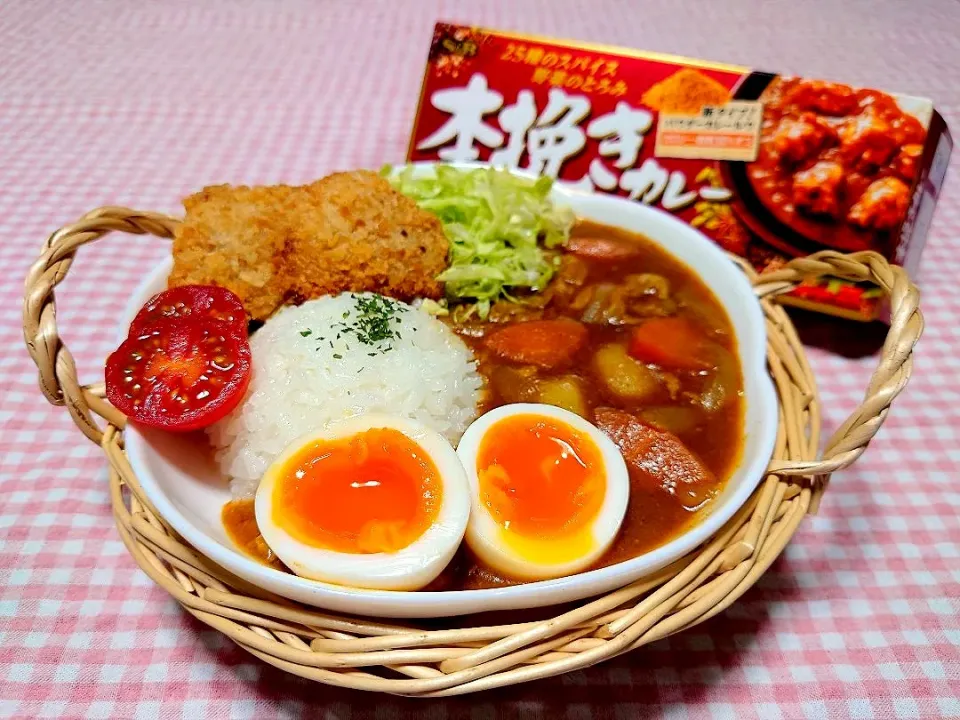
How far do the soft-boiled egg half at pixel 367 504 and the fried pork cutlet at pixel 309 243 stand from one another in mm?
652

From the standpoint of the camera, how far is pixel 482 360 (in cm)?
208

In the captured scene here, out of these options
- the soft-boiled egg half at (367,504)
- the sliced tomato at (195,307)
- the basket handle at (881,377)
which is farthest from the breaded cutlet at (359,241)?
the basket handle at (881,377)

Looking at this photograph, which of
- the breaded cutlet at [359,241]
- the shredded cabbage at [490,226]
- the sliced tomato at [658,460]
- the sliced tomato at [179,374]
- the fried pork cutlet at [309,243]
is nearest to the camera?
the sliced tomato at [179,374]

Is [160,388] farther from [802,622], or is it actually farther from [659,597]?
[802,622]

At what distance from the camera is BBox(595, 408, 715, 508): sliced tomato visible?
1.68 meters

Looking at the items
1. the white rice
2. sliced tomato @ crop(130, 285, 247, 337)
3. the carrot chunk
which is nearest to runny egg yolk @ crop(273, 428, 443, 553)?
the white rice

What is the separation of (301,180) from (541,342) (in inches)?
72.5

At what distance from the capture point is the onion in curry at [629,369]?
1642 millimetres

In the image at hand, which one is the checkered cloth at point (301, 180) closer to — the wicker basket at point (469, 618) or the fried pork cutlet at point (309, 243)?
the wicker basket at point (469, 618)

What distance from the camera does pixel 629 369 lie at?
1963 millimetres

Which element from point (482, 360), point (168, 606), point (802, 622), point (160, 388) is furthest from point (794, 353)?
point (168, 606)

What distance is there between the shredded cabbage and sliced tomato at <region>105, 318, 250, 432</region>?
0.80m

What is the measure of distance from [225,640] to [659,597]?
3.56 ft

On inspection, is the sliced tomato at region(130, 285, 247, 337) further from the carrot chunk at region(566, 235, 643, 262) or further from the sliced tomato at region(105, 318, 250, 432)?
the carrot chunk at region(566, 235, 643, 262)
